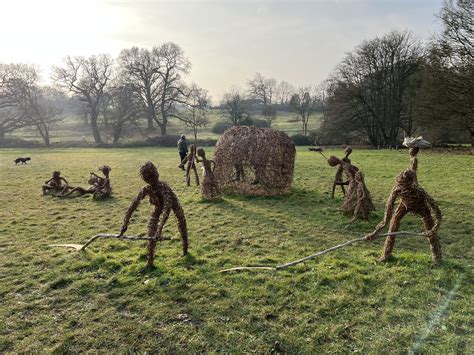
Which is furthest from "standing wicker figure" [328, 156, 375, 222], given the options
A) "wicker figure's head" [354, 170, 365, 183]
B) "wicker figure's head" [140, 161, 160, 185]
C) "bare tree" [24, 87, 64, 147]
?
"bare tree" [24, 87, 64, 147]

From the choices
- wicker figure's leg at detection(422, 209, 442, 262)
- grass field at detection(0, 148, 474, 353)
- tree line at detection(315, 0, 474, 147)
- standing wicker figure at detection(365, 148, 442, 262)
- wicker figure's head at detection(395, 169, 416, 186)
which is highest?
tree line at detection(315, 0, 474, 147)

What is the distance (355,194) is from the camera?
28.4 feet

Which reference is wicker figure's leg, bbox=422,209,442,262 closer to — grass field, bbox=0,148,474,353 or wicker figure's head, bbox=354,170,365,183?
grass field, bbox=0,148,474,353

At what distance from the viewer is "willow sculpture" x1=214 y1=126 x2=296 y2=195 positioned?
11.5 meters

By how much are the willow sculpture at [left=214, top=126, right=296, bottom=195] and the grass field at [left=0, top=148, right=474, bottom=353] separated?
115 inches

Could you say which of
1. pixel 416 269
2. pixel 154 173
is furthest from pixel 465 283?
pixel 154 173

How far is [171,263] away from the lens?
230 inches

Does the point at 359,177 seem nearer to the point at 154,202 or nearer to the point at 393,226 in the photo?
the point at 393,226

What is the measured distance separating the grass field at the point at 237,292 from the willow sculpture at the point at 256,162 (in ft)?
9.54

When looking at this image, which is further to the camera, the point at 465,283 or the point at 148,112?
the point at 148,112

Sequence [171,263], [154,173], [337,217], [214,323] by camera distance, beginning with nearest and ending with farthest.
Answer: [214,323] < [154,173] < [171,263] < [337,217]

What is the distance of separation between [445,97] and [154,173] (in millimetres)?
25409

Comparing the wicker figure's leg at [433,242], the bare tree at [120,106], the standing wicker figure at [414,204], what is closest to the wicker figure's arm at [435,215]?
the standing wicker figure at [414,204]

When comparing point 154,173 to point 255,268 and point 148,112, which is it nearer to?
point 255,268
